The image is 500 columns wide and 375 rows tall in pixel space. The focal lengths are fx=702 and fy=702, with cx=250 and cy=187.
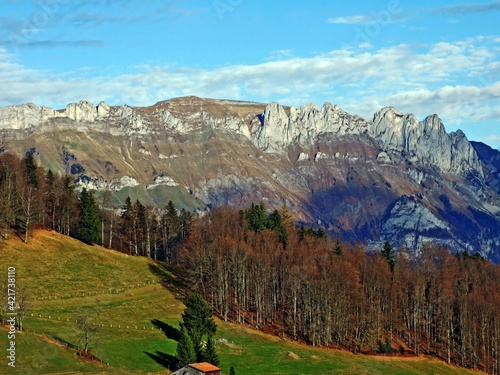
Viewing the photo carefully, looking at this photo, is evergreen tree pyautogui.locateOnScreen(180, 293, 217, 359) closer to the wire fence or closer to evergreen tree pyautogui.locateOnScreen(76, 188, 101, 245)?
the wire fence

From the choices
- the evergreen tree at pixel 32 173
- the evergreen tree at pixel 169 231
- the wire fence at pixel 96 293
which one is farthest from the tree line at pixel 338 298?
the evergreen tree at pixel 32 173

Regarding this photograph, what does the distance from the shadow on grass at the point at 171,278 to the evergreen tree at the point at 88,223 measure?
15526 millimetres

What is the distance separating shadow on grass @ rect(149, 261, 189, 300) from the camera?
5438 inches

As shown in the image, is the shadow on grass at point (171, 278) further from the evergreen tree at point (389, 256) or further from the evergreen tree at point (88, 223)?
the evergreen tree at point (389, 256)

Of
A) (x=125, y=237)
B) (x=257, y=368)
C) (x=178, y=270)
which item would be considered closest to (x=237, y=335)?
(x=257, y=368)

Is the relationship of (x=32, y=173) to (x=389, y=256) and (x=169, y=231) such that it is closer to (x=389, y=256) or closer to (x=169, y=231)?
(x=169, y=231)

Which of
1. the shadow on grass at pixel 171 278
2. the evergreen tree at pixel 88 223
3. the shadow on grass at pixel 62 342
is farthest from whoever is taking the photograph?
the evergreen tree at pixel 88 223

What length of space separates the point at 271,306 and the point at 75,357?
57.4 m

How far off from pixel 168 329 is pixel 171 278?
3132cm

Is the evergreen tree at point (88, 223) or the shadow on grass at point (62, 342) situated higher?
the evergreen tree at point (88, 223)

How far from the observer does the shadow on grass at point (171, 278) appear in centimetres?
13812

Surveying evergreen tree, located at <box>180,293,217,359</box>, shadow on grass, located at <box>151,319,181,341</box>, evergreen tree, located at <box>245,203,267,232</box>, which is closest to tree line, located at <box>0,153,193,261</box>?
evergreen tree, located at <box>245,203,267,232</box>

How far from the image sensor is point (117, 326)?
110188 mm

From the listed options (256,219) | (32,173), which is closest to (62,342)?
(32,173)
